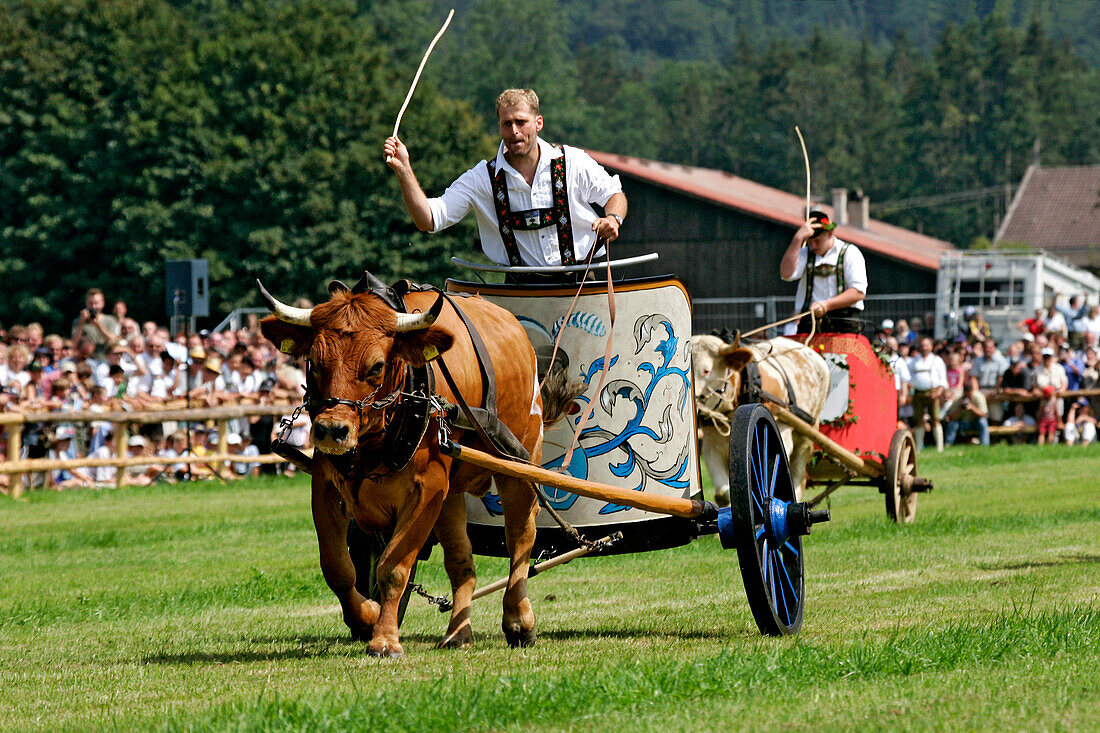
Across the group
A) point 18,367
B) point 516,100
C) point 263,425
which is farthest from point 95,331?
point 516,100

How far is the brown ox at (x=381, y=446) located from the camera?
19.0 ft

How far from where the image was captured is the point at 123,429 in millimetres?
17156

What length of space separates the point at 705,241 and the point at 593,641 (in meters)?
44.7

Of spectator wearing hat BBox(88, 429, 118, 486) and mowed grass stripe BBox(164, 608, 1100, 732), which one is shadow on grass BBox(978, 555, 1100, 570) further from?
spectator wearing hat BBox(88, 429, 118, 486)

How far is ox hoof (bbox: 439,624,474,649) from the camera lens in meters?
6.63

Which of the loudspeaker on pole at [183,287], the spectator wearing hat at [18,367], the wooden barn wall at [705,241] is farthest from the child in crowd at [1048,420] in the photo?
the wooden barn wall at [705,241]

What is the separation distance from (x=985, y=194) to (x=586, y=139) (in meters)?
31.6

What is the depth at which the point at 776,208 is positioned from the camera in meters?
54.7

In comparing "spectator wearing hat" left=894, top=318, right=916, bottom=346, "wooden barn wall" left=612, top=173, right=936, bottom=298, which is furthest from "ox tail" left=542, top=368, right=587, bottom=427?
"wooden barn wall" left=612, top=173, right=936, bottom=298

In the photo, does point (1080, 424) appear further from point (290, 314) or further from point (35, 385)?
point (290, 314)

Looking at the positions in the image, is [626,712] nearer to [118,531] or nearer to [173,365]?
[118,531]

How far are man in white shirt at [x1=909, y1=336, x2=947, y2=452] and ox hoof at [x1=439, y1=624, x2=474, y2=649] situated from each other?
17.4 m

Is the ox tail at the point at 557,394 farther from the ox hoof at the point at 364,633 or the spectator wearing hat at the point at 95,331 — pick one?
the spectator wearing hat at the point at 95,331

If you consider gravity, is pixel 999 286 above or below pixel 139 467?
above
